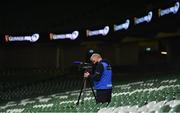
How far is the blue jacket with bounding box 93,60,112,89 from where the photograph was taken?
35.3 feet

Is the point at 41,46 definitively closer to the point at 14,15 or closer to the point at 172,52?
the point at 14,15

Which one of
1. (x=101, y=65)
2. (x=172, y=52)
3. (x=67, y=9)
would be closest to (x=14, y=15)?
(x=67, y=9)

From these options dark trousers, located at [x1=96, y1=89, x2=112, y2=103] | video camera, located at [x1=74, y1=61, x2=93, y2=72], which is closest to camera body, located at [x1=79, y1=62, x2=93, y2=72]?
video camera, located at [x1=74, y1=61, x2=93, y2=72]

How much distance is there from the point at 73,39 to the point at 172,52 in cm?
767

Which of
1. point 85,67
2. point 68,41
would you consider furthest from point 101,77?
point 68,41

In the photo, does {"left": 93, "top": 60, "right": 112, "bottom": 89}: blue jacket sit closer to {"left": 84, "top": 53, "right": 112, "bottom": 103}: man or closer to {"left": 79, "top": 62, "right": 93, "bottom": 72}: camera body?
{"left": 84, "top": 53, "right": 112, "bottom": 103}: man

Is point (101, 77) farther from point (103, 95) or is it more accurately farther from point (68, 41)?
point (68, 41)

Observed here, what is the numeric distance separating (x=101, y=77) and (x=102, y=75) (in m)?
0.06

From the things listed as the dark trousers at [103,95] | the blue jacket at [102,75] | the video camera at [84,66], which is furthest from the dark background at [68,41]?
the video camera at [84,66]

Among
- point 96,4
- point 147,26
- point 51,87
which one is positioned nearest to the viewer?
point 51,87

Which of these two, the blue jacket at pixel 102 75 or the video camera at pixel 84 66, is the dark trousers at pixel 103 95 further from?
the video camera at pixel 84 66

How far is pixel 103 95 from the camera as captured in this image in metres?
11.4

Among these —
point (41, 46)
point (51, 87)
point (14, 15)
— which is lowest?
point (51, 87)

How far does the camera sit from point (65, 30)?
1447 inches
